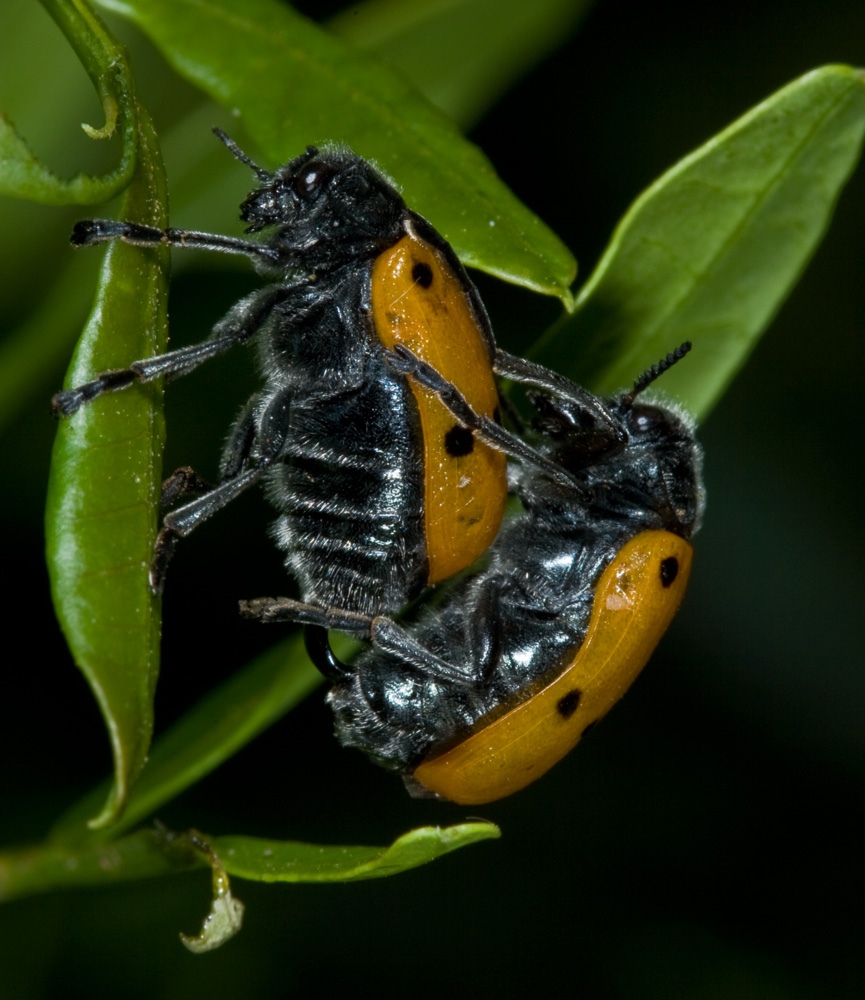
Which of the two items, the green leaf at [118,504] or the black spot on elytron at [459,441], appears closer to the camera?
the green leaf at [118,504]

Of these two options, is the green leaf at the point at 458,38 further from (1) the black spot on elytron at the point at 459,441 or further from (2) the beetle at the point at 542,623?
(1) the black spot on elytron at the point at 459,441

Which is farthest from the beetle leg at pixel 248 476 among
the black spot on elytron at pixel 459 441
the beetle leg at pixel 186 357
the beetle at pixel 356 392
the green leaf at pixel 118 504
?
the green leaf at pixel 118 504

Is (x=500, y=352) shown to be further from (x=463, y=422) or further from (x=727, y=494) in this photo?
(x=727, y=494)

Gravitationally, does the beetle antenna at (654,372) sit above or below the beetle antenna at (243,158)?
below

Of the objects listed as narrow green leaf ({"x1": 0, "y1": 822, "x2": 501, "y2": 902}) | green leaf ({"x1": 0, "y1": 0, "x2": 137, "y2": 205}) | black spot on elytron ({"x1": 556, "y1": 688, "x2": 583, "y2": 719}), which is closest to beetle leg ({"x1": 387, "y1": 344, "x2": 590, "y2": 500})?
black spot on elytron ({"x1": 556, "y1": 688, "x2": 583, "y2": 719})

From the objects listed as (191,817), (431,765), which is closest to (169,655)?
(191,817)

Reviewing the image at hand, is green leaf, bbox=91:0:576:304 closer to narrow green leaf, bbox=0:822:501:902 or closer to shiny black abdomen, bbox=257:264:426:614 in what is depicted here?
shiny black abdomen, bbox=257:264:426:614

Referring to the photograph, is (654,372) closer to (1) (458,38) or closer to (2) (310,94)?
(2) (310,94)
